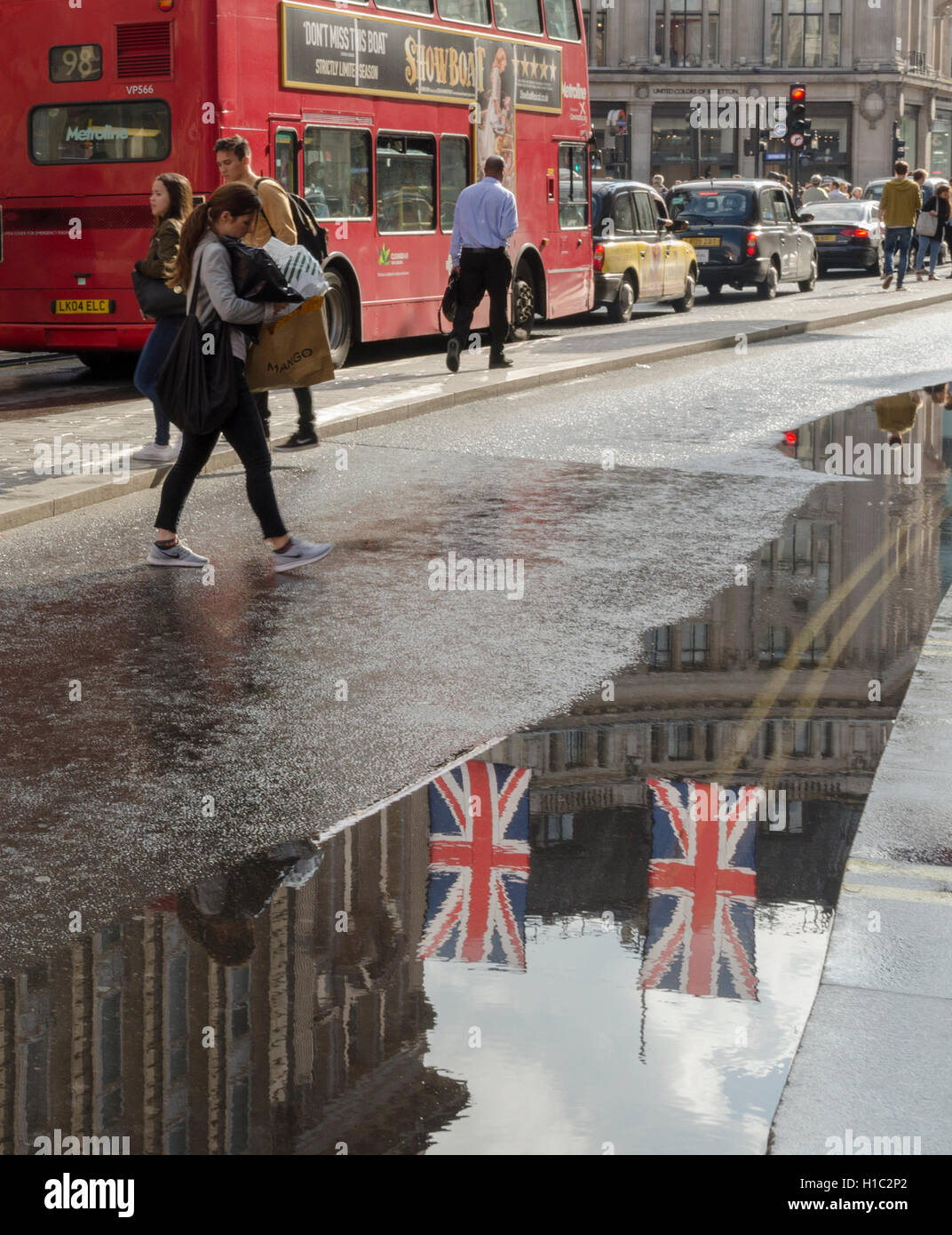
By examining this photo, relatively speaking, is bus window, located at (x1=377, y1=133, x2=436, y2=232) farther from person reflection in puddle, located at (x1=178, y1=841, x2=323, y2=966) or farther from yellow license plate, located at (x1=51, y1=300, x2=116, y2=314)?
person reflection in puddle, located at (x1=178, y1=841, x2=323, y2=966)

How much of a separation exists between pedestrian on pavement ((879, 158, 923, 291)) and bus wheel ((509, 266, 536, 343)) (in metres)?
11.1

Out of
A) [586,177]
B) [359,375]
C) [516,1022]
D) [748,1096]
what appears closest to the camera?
[748,1096]

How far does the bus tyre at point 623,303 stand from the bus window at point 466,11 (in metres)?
5.40

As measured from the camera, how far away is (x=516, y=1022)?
3.71 m

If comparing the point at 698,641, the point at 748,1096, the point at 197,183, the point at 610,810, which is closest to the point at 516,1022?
the point at 748,1096

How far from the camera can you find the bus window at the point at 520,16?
19328 mm

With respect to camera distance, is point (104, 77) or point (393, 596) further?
point (104, 77)

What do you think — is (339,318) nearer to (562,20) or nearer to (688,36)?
(562,20)

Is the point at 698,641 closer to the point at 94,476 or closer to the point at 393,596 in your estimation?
the point at 393,596

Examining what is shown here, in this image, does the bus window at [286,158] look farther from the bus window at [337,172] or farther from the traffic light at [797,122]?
the traffic light at [797,122]

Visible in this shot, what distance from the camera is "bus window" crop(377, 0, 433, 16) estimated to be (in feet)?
55.9

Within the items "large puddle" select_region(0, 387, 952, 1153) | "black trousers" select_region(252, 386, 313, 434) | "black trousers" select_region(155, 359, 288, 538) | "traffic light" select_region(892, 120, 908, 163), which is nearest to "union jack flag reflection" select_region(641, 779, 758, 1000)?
"large puddle" select_region(0, 387, 952, 1153)
